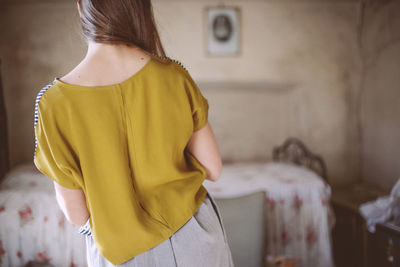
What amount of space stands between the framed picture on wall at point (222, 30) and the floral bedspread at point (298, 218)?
66.7 inches

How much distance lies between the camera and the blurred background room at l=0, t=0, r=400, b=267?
118 cm

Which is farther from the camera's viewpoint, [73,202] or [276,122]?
[276,122]

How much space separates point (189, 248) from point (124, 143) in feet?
1.08

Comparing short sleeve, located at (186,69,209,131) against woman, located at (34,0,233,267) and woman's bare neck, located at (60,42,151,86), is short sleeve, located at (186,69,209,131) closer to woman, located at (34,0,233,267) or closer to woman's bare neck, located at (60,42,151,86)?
woman, located at (34,0,233,267)

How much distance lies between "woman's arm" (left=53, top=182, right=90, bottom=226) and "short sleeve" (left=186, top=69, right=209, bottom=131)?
352mm

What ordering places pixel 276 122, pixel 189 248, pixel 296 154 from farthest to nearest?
pixel 276 122
pixel 296 154
pixel 189 248

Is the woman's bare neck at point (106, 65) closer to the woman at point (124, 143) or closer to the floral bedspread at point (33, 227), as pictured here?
the woman at point (124, 143)

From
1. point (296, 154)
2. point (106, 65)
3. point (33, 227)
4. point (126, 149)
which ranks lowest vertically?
point (296, 154)

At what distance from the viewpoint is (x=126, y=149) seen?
633 mm

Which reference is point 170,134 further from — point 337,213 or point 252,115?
point 252,115

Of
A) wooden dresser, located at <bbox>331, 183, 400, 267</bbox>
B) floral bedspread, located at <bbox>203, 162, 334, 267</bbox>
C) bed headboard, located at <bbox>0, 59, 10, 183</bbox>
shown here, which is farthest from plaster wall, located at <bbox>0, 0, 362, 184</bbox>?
bed headboard, located at <bbox>0, 59, 10, 183</bbox>

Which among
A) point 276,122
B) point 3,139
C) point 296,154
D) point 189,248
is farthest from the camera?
point 276,122

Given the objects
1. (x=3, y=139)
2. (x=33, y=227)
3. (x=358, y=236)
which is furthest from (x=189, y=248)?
(x=358, y=236)

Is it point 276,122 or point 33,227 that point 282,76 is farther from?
point 33,227
